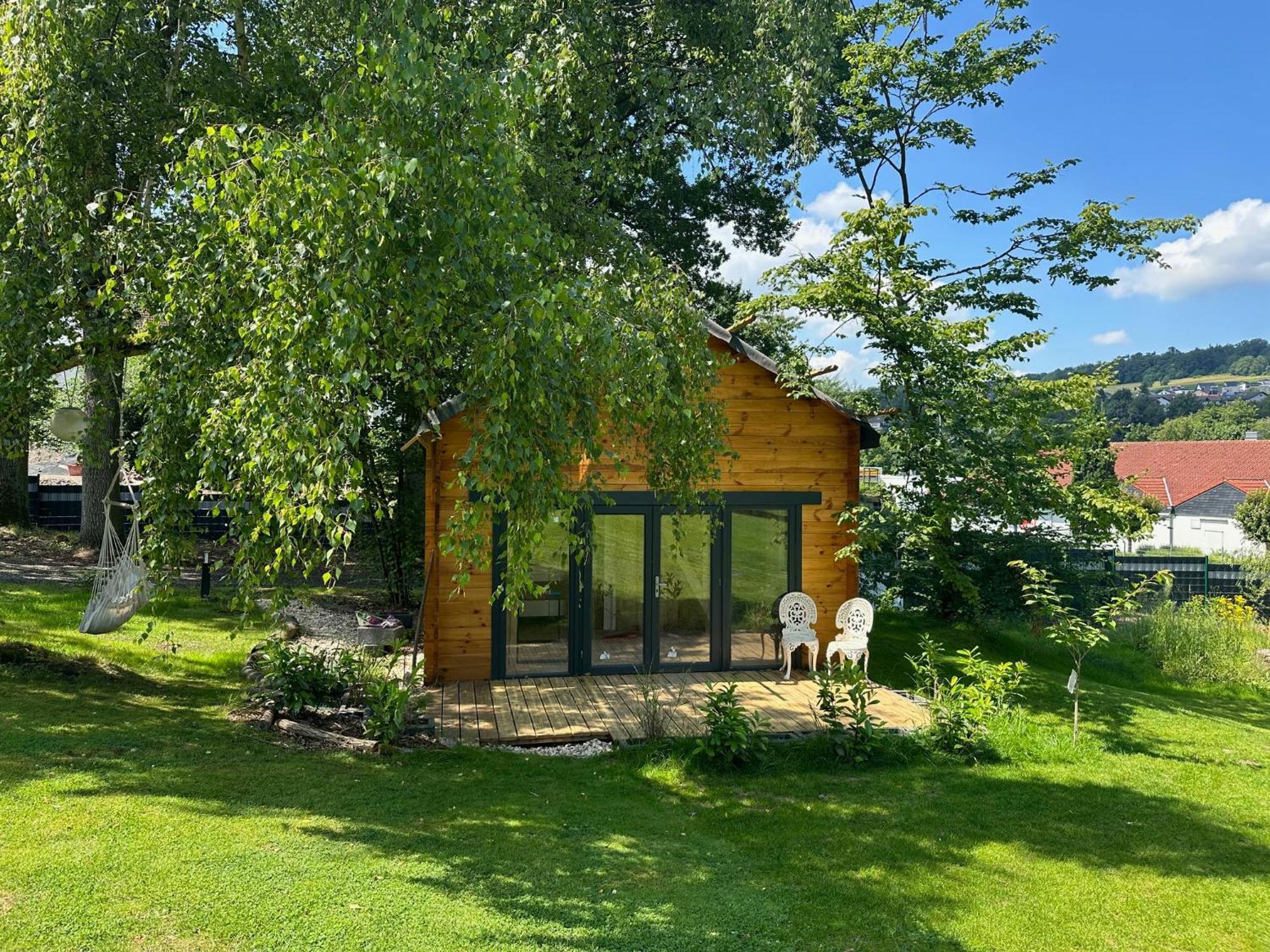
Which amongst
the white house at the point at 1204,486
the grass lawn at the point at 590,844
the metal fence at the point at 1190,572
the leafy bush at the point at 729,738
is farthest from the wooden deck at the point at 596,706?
the white house at the point at 1204,486

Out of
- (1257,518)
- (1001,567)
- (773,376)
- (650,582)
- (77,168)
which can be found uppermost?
(77,168)

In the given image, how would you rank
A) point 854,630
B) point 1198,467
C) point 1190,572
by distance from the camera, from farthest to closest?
point 1198,467
point 1190,572
point 854,630

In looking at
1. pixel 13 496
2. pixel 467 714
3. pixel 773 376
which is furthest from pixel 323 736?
pixel 13 496

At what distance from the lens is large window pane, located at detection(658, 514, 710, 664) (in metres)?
8.87

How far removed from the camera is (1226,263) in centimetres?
7706

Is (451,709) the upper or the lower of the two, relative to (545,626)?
lower

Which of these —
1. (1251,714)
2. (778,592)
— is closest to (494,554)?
(778,592)

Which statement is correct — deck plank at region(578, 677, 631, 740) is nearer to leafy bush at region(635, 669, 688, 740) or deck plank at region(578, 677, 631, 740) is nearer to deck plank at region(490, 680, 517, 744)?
leafy bush at region(635, 669, 688, 740)

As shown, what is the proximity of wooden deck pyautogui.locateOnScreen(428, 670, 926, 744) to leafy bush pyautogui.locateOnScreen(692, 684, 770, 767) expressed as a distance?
0.65 m

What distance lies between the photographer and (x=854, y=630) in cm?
847

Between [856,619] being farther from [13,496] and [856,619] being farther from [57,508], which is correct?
[57,508]

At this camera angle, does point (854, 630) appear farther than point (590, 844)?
Yes

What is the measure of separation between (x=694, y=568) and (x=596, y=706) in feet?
6.55

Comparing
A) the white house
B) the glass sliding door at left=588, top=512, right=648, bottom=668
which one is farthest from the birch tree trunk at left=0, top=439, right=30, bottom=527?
the white house
